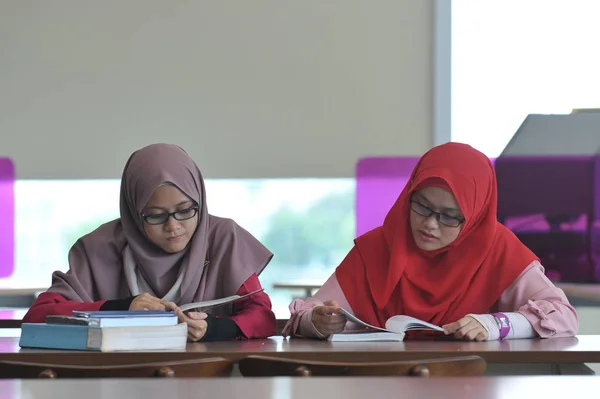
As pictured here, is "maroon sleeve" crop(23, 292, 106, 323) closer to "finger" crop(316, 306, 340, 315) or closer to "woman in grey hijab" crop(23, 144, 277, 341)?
Result: "woman in grey hijab" crop(23, 144, 277, 341)

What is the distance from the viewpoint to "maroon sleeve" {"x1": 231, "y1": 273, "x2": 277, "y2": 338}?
8.26ft

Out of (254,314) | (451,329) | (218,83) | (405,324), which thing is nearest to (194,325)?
(254,314)

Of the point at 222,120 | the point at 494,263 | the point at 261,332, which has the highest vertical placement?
the point at 222,120

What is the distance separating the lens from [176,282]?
2711 millimetres

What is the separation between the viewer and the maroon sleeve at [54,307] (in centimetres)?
249

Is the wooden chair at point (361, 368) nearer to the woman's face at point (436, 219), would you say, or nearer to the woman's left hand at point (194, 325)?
the woman's left hand at point (194, 325)

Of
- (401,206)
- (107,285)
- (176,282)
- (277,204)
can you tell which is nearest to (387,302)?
(401,206)

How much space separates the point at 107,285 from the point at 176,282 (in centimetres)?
23

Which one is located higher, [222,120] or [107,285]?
[222,120]

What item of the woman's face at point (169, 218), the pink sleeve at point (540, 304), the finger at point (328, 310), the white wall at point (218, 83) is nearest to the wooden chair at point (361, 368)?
the finger at point (328, 310)

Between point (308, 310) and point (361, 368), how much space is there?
81cm

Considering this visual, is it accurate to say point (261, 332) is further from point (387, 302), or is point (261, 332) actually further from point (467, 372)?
point (467, 372)

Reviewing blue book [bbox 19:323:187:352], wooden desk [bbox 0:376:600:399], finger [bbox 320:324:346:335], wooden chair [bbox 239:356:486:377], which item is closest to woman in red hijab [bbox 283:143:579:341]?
finger [bbox 320:324:346:335]

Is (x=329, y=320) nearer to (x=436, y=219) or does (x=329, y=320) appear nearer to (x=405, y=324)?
(x=405, y=324)
